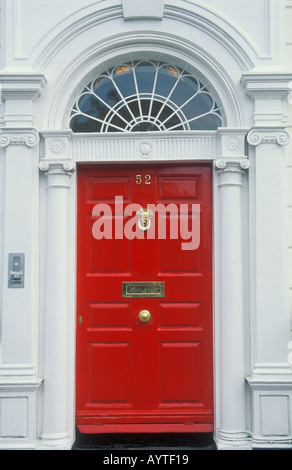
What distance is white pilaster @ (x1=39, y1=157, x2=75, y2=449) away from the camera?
4551mm

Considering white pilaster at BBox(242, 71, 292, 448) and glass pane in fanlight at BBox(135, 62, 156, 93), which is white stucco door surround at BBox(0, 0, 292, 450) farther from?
glass pane in fanlight at BBox(135, 62, 156, 93)

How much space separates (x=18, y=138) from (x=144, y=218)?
1.35 metres

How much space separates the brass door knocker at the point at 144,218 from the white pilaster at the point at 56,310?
0.68 meters

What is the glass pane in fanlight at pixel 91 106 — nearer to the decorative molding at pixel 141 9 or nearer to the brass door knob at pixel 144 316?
the decorative molding at pixel 141 9

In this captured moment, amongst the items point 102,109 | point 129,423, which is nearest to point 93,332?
point 129,423

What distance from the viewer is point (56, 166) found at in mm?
4660

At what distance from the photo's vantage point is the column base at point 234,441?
4.49m

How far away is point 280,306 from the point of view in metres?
4.54

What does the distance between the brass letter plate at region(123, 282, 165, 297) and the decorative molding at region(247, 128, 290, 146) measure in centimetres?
155

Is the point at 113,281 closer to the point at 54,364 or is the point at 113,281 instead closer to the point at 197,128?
the point at 54,364

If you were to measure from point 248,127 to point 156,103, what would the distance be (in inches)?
35.3

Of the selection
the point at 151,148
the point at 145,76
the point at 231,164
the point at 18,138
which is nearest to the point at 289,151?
the point at 231,164

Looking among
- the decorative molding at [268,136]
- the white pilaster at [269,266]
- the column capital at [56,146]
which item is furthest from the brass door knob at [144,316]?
the decorative molding at [268,136]

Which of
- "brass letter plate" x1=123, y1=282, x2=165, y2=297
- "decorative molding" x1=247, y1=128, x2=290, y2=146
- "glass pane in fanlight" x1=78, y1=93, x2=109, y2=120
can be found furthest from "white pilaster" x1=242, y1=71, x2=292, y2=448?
"glass pane in fanlight" x1=78, y1=93, x2=109, y2=120
